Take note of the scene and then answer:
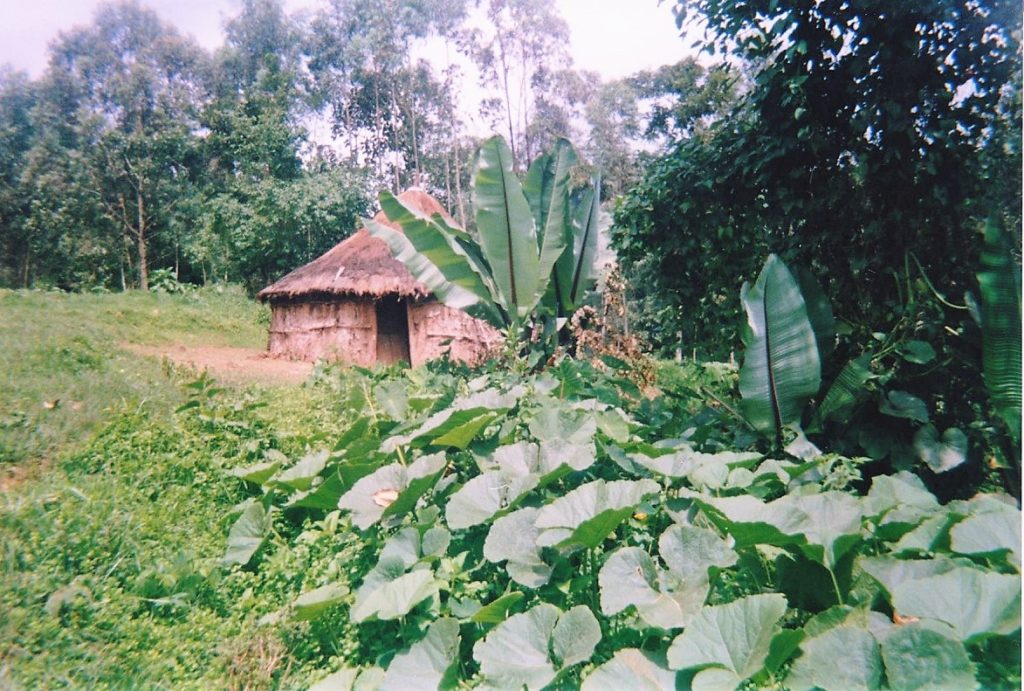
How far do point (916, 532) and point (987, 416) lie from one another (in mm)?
1943

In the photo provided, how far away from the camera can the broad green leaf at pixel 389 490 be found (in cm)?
162

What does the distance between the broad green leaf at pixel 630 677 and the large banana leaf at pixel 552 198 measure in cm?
295

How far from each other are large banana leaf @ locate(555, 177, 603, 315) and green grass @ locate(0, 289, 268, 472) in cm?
272

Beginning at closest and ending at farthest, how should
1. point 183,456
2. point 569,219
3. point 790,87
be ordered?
point 183,456 < point 790,87 < point 569,219

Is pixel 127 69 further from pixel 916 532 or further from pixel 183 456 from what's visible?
pixel 916 532

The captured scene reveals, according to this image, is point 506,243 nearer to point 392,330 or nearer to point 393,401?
point 393,401

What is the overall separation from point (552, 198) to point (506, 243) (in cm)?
51

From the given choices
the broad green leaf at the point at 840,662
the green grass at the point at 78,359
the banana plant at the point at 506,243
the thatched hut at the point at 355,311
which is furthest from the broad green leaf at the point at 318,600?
the thatched hut at the point at 355,311

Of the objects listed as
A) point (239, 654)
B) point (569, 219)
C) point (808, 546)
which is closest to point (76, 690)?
point (239, 654)

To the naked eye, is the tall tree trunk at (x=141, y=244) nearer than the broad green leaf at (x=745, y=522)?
No

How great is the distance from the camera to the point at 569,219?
3.98 meters

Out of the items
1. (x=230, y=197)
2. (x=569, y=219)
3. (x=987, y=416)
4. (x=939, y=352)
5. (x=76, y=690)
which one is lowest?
(x=76, y=690)

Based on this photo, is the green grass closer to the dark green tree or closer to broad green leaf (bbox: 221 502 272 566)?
broad green leaf (bbox: 221 502 272 566)

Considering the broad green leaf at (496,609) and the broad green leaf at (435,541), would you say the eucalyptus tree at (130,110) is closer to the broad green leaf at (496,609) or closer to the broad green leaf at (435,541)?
the broad green leaf at (435,541)
